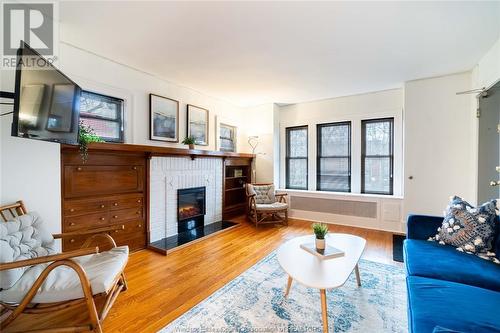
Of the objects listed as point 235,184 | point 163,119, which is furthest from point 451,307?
point 235,184

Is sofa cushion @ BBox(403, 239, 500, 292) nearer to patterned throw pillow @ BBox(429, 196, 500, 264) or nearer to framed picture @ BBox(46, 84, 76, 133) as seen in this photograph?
patterned throw pillow @ BBox(429, 196, 500, 264)

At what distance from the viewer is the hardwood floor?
1.81 m

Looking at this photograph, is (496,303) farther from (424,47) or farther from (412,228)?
(424,47)

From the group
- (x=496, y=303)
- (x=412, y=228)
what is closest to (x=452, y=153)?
(x=412, y=228)

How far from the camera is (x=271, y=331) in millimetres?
1667

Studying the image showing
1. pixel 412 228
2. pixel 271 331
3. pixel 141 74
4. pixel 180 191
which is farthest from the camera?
pixel 180 191

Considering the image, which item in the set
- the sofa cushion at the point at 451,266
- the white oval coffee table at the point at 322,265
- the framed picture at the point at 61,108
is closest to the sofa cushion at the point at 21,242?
the framed picture at the point at 61,108

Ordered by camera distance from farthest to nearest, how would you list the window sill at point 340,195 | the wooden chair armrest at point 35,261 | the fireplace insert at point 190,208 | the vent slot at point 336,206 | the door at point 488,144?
the vent slot at point 336,206 → the window sill at point 340,195 → the fireplace insert at point 190,208 → the door at point 488,144 → the wooden chair armrest at point 35,261

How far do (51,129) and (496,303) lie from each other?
3.15 metres

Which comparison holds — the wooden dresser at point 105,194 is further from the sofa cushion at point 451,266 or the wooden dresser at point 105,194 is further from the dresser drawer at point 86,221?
the sofa cushion at point 451,266

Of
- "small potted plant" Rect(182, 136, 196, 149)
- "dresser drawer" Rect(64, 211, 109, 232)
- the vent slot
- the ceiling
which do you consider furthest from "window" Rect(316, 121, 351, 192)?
"dresser drawer" Rect(64, 211, 109, 232)

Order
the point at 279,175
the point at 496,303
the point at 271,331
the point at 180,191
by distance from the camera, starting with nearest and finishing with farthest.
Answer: the point at 496,303 < the point at 271,331 < the point at 180,191 < the point at 279,175

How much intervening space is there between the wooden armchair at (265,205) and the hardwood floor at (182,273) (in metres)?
0.39

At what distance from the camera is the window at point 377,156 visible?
445cm
